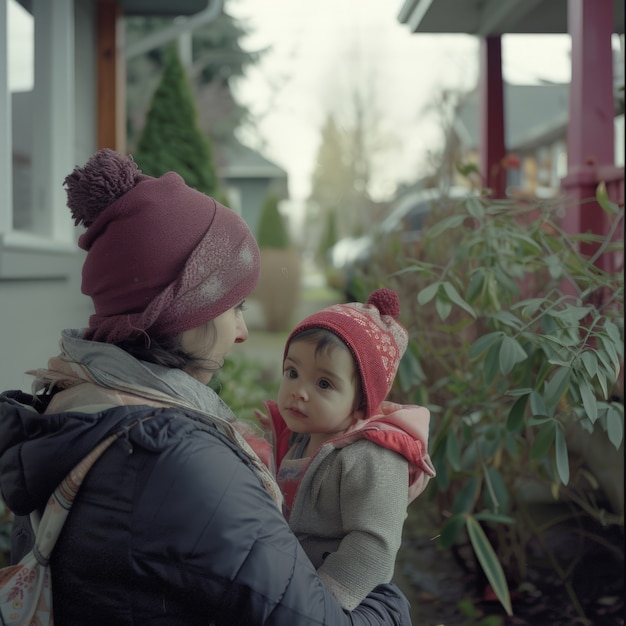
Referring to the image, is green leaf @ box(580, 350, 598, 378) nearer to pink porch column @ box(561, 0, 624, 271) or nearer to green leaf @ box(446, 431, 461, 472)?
green leaf @ box(446, 431, 461, 472)

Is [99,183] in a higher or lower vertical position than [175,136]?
lower

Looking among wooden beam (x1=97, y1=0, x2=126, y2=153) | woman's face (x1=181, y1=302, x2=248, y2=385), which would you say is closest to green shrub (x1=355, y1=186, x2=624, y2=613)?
woman's face (x1=181, y1=302, x2=248, y2=385)

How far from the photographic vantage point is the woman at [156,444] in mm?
1258

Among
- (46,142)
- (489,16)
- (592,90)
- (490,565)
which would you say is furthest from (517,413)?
(489,16)

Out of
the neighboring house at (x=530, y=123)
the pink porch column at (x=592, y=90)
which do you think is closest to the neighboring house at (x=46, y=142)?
the pink porch column at (x=592, y=90)

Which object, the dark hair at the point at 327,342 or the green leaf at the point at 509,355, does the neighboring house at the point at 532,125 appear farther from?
the dark hair at the point at 327,342

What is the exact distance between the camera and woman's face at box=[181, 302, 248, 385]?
1.48 m

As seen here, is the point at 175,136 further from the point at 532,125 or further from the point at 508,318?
the point at 532,125

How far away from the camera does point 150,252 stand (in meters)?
1.42

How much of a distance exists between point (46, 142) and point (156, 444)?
382 cm

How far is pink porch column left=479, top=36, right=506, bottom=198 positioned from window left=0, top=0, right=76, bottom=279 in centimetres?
293

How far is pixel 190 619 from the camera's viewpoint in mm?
1311

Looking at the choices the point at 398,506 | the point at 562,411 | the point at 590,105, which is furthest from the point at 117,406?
the point at 590,105

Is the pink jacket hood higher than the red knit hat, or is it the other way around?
the red knit hat
